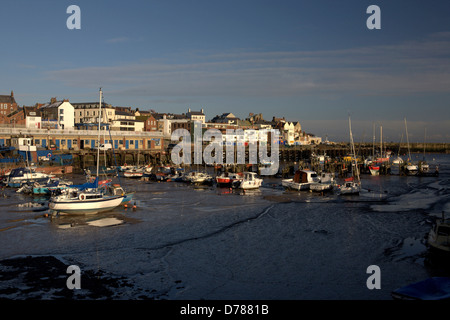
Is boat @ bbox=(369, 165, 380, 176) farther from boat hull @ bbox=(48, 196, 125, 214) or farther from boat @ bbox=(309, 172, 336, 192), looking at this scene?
boat hull @ bbox=(48, 196, 125, 214)

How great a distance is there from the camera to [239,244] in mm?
28406

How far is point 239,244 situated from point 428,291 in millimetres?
14087

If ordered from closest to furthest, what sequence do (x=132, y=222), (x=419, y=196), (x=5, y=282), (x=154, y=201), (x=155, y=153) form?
1. (x=5, y=282)
2. (x=132, y=222)
3. (x=154, y=201)
4. (x=419, y=196)
5. (x=155, y=153)

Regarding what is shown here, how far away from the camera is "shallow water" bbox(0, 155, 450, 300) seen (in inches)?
811

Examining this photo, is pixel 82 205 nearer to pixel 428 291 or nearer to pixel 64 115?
pixel 428 291

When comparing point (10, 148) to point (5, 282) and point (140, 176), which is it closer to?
point (140, 176)

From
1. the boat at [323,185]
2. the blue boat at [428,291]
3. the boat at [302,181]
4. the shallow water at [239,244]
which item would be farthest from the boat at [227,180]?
the blue boat at [428,291]

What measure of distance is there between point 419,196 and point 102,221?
39.2 meters

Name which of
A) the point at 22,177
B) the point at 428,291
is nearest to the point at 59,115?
the point at 22,177

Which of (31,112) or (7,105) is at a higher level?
(7,105)

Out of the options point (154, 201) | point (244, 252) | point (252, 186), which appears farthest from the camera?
point (252, 186)

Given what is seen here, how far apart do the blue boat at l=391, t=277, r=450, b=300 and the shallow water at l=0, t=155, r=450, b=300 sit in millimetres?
2664

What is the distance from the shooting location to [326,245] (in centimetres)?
2811
